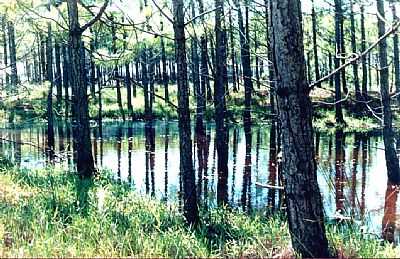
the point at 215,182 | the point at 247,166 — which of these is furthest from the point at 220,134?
the point at 215,182

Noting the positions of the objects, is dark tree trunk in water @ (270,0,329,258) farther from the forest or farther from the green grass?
the green grass

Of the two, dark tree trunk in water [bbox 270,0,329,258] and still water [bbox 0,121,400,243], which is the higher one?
dark tree trunk in water [bbox 270,0,329,258]

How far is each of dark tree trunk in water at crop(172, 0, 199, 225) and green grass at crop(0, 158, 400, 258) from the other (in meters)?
A: 0.27

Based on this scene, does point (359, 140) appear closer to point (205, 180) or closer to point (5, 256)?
point (205, 180)

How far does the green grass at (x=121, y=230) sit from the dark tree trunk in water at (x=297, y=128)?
29cm

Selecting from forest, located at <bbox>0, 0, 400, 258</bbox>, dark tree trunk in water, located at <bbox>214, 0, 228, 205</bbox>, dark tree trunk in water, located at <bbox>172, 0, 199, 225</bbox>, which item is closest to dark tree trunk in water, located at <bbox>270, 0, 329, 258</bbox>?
forest, located at <bbox>0, 0, 400, 258</bbox>

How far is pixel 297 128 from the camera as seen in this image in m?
4.08

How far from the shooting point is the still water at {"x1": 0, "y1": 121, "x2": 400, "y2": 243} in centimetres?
904

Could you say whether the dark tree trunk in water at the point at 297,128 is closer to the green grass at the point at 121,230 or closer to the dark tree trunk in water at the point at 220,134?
the green grass at the point at 121,230

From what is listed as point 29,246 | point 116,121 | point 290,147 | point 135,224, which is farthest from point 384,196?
point 116,121

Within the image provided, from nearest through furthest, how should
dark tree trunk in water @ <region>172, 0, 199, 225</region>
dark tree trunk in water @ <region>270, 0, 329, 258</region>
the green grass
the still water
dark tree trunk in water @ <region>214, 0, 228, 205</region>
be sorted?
dark tree trunk in water @ <region>270, 0, 329, 258</region> → the green grass → dark tree trunk in water @ <region>172, 0, 199, 225</region> → the still water → dark tree trunk in water @ <region>214, 0, 228, 205</region>

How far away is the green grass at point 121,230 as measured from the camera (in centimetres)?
464

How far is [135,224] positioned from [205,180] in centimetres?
648

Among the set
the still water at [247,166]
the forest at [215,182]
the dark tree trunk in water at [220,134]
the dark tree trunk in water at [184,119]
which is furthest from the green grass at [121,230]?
the dark tree trunk in water at [220,134]
